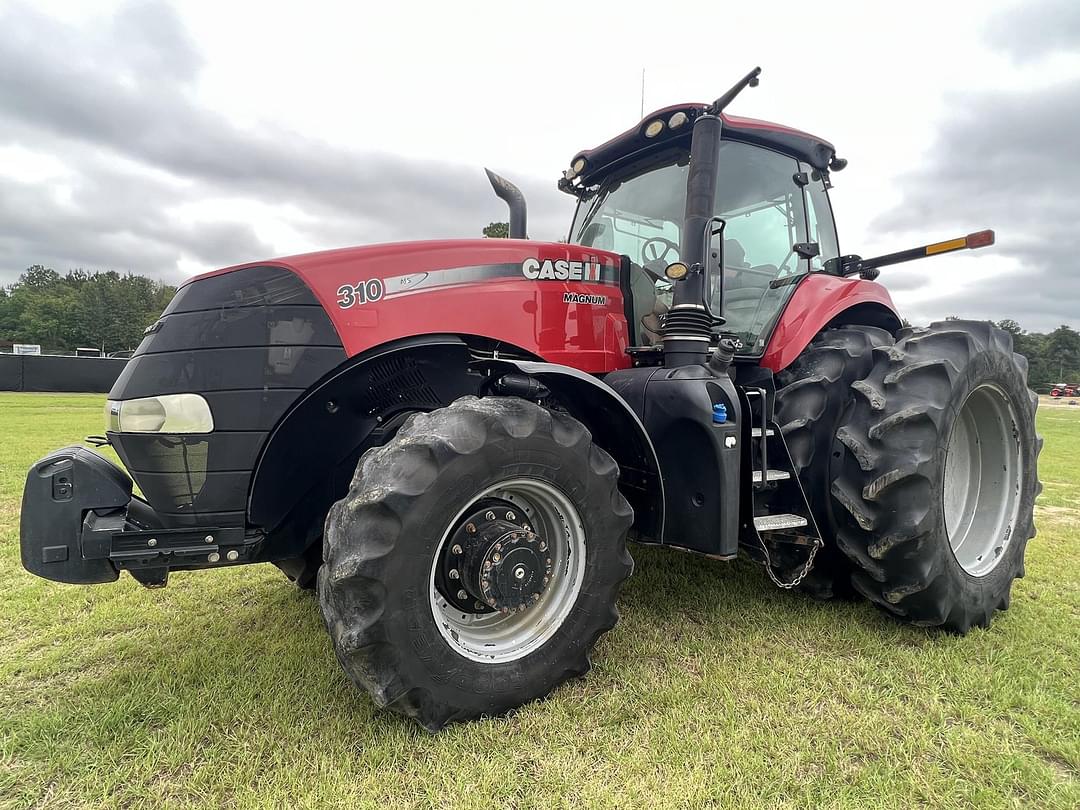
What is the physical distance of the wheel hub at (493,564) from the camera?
93.1 inches

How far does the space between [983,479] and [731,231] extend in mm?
2162

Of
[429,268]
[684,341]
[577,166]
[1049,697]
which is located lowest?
[1049,697]

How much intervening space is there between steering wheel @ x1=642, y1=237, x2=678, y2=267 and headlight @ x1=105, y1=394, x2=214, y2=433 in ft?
8.27

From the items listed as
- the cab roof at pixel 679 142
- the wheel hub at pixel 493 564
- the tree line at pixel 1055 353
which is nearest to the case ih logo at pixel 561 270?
the cab roof at pixel 679 142

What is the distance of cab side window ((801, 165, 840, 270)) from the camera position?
393 cm

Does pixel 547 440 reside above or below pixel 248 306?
below

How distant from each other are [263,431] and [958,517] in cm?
388

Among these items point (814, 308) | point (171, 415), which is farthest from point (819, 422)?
point (171, 415)

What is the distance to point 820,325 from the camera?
3477 mm

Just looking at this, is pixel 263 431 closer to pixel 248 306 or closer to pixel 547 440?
pixel 248 306

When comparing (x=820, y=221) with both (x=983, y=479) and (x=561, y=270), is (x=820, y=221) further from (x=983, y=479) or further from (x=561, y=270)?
(x=561, y=270)

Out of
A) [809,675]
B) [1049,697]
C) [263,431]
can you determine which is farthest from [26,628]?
[1049,697]

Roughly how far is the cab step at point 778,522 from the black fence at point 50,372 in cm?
2271

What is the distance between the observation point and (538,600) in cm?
257
